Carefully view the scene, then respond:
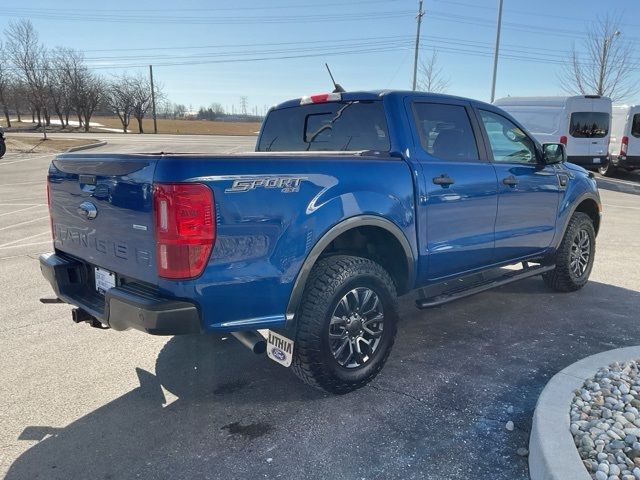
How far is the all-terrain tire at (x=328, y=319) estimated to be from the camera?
3.11m

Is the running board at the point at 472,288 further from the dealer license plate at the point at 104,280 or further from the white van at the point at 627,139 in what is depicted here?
the white van at the point at 627,139

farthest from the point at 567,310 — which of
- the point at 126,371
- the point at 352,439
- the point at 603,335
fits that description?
the point at 126,371

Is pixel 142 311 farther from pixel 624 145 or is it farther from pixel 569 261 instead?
pixel 624 145

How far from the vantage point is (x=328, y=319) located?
10.4 ft

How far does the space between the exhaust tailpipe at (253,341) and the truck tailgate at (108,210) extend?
0.67m

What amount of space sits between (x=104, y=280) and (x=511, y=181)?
10.9ft

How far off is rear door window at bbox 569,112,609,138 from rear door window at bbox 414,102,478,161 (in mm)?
14138

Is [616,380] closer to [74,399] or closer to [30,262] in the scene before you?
[74,399]

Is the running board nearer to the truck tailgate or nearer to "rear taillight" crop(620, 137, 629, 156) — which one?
the truck tailgate

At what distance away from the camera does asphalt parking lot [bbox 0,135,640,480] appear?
2.72m

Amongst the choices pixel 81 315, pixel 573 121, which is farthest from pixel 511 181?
pixel 573 121

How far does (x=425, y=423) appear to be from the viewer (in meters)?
3.09

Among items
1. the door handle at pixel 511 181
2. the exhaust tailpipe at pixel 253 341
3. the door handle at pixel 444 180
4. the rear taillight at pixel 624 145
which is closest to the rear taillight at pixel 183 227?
the exhaust tailpipe at pixel 253 341

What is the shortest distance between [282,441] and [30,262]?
17.0 feet
